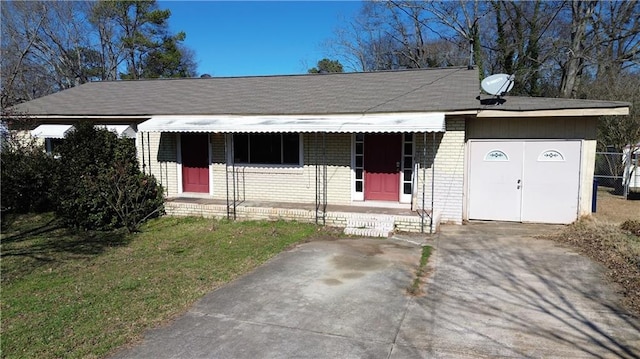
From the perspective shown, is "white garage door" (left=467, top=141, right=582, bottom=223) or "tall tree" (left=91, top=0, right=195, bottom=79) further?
"tall tree" (left=91, top=0, right=195, bottom=79)

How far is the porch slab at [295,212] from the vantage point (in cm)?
1009

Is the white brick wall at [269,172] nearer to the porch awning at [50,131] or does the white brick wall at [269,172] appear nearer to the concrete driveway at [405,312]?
the porch awning at [50,131]

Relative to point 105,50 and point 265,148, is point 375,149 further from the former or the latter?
point 105,50

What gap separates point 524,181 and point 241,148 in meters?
8.24

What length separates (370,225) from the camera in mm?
10141

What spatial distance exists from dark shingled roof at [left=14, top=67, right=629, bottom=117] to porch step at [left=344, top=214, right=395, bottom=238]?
291 centimetres

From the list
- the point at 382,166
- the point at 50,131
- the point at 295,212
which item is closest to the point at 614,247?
the point at 382,166

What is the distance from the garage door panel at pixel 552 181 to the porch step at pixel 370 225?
3945 millimetres

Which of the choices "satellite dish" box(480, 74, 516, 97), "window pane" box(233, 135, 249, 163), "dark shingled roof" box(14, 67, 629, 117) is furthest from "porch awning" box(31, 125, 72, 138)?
"satellite dish" box(480, 74, 516, 97)

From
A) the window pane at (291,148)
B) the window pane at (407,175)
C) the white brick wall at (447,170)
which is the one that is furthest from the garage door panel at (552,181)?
the window pane at (291,148)

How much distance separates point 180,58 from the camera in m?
38.7

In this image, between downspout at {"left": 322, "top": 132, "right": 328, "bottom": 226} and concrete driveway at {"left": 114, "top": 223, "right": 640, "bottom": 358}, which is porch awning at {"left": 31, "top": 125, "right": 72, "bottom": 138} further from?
concrete driveway at {"left": 114, "top": 223, "right": 640, "bottom": 358}

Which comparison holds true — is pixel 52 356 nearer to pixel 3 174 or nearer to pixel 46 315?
pixel 46 315

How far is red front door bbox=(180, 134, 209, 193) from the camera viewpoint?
1333 centimetres
